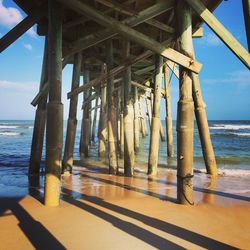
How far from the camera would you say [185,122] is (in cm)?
461

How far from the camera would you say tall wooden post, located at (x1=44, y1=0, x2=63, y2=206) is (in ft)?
15.0

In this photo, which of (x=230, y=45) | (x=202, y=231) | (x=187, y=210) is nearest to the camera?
(x=202, y=231)

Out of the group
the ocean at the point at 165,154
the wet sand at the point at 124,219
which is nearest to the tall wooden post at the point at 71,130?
the wet sand at the point at 124,219

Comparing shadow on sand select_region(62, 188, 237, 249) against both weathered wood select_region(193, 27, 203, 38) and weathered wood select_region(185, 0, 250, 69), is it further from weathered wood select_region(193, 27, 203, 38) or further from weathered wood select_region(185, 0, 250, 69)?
weathered wood select_region(193, 27, 203, 38)

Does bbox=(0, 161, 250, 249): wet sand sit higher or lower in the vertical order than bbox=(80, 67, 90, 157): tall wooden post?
lower

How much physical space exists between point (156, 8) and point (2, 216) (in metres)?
3.97

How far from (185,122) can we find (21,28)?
3232 mm

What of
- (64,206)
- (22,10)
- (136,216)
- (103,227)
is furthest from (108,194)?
(22,10)

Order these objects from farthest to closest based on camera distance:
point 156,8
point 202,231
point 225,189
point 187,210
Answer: point 225,189 → point 156,8 → point 187,210 → point 202,231

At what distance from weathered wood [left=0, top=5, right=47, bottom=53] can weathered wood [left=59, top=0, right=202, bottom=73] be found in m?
1.29

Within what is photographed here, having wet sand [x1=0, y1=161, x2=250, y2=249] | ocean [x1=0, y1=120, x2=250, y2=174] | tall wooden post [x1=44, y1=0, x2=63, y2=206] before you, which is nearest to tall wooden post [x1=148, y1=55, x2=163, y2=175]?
wet sand [x1=0, y1=161, x2=250, y2=249]

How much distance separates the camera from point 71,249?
10.1 ft

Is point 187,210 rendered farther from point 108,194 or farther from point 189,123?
point 108,194

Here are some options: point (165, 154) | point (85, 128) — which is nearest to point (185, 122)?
point (85, 128)
